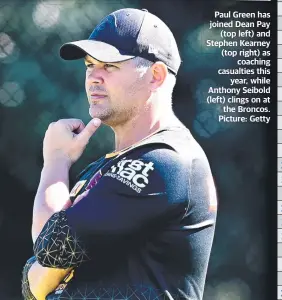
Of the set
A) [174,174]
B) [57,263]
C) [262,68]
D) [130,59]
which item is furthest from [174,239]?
[262,68]

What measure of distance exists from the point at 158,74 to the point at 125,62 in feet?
0.37

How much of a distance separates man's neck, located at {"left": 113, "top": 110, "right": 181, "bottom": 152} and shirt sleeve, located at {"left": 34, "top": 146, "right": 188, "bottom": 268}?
22 centimetres

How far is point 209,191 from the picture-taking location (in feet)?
6.76

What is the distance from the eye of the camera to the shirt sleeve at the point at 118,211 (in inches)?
73.1

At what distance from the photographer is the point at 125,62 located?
2.09m

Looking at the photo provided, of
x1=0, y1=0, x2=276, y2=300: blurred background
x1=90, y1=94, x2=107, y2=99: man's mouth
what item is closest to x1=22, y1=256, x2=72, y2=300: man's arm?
x1=90, y1=94, x2=107, y2=99: man's mouth

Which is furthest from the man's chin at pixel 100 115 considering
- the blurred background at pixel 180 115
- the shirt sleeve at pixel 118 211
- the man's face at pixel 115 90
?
the blurred background at pixel 180 115

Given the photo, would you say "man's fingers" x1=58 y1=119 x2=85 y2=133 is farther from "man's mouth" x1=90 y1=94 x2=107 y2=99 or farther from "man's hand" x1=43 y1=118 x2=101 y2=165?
"man's mouth" x1=90 y1=94 x2=107 y2=99

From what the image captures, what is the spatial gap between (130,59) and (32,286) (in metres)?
0.72

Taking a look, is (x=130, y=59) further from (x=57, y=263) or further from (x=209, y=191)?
(x=57, y=263)

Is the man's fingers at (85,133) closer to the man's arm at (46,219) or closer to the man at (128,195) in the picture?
the man at (128,195)

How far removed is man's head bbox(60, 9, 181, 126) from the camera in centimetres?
206

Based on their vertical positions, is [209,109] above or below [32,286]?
above

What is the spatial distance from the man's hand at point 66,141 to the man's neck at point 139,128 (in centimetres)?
9
